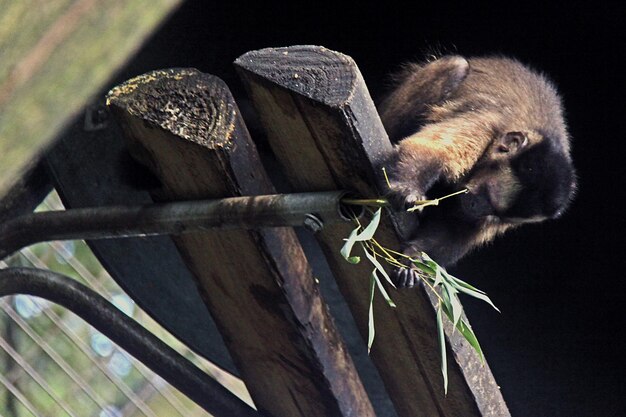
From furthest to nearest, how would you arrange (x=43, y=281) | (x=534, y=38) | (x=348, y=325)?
(x=534, y=38)
(x=348, y=325)
(x=43, y=281)

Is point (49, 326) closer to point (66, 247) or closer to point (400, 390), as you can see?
point (66, 247)

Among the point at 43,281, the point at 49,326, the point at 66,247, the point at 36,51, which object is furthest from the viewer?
the point at 66,247

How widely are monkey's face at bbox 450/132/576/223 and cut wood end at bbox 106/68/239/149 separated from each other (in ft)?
3.09

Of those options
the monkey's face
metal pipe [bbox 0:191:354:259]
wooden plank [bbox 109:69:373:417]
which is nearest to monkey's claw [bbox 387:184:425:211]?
metal pipe [bbox 0:191:354:259]

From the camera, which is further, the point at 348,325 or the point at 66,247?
the point at 66,247

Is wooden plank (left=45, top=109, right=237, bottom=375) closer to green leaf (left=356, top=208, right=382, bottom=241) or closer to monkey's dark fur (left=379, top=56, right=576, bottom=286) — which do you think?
monkey's dark fur (left=379, top=56, right=576, bottom=286)

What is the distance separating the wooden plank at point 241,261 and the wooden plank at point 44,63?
3.27 ft

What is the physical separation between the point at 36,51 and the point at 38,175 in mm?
2020

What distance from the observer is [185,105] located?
7.18ft

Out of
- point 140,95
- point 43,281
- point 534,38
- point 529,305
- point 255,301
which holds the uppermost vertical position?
point 140,95

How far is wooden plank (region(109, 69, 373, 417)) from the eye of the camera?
7.13 feet

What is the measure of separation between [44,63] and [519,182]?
7.25ft

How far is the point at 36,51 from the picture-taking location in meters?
0.98

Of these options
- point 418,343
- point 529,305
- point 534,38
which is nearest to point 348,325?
point 529,305
